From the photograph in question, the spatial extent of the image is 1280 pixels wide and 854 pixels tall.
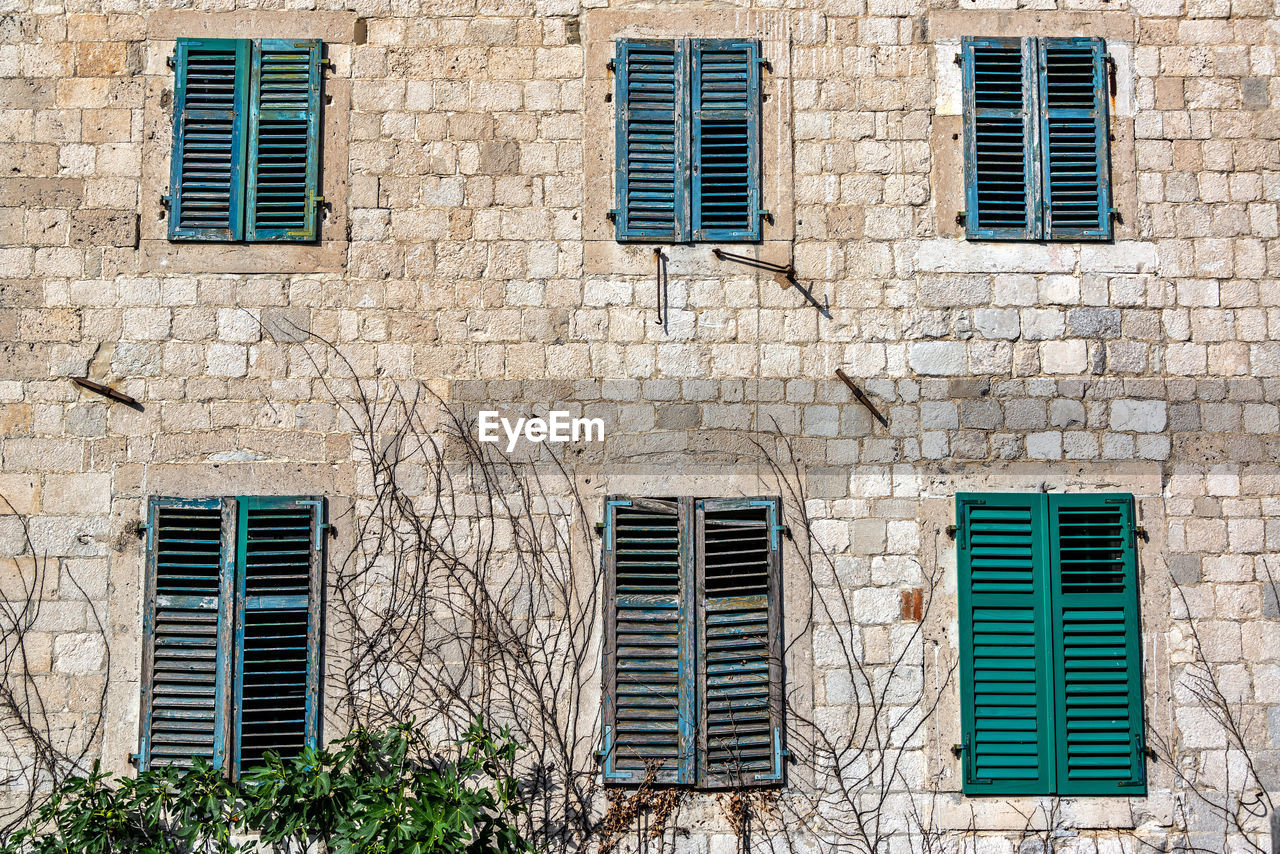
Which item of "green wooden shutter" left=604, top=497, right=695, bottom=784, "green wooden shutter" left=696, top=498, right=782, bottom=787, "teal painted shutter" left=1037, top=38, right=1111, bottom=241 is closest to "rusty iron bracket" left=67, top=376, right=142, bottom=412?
"green wooden shutter" left=604, top=497, right=695, bottom=784

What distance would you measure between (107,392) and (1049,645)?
5367 millimetres

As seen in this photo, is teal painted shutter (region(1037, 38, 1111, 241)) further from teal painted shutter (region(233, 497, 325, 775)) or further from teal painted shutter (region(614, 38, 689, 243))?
teal painted shutter (region(233, 497, 325, 775))

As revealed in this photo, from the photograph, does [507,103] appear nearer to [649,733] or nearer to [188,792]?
[649,733]

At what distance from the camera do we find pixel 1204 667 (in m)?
6.12

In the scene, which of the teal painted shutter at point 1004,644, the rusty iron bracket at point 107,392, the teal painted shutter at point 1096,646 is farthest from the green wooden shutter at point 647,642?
the rusty iron bracket at point 107,392

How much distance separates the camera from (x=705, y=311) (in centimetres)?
632

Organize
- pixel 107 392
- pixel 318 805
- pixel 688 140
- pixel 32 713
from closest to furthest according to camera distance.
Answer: pixel 318 805 < pixel 32 713 < pixel 107 392 < pixel 688 140

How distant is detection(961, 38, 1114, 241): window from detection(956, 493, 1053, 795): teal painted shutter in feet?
5.19

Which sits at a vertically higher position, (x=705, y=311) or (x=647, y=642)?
(x=705, y=311)

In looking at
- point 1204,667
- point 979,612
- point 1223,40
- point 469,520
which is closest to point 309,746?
point 469,520

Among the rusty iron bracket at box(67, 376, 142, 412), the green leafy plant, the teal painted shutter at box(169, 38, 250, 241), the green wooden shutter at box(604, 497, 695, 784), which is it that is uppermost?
the teal painted shutter at box(169, 38, 250, 241)

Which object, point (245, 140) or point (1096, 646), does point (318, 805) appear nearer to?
point (245, 140)

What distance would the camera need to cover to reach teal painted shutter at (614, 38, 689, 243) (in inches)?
251

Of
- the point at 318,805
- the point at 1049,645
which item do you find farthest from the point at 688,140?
the point at 318,805
